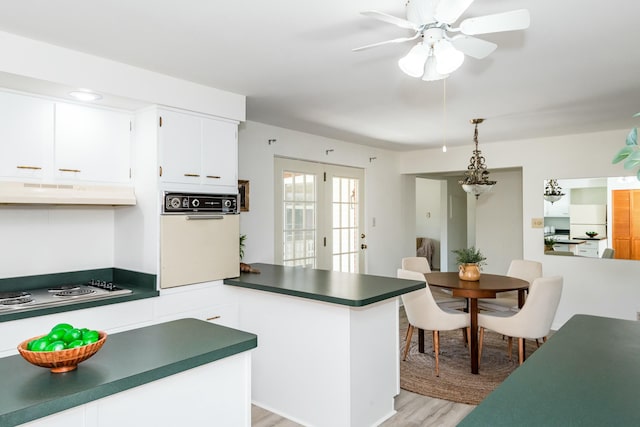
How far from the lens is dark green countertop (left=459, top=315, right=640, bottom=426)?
1001mm

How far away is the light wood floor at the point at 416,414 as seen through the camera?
2754mm

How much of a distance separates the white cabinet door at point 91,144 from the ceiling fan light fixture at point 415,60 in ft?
6.93

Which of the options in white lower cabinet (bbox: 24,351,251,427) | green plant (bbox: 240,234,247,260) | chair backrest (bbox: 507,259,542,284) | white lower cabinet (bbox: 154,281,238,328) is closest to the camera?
white lower cabinet (bbox: 24,351,251,427)

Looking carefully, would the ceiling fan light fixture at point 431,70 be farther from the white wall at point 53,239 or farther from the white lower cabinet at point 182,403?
the white wall at point 53,239

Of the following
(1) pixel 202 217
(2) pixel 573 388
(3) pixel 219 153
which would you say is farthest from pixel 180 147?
(2) pixel 573 388

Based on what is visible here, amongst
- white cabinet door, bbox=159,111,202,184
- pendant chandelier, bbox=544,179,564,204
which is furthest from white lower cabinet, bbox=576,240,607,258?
white cabinet door, bbox=159,111,202,184

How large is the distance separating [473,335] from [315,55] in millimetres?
2636

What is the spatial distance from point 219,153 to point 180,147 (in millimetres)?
328

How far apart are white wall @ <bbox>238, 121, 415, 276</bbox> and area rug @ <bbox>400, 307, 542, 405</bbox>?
1.67 metres

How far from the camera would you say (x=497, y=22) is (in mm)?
1605

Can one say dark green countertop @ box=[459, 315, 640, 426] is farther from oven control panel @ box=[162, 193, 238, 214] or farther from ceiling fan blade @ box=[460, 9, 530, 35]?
oven control panel @ box=[162, 193, 238, 214]

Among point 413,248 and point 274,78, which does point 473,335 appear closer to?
point 274,78

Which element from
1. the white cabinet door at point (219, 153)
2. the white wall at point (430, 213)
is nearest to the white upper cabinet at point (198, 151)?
the white cabinet door at point (219, 153)

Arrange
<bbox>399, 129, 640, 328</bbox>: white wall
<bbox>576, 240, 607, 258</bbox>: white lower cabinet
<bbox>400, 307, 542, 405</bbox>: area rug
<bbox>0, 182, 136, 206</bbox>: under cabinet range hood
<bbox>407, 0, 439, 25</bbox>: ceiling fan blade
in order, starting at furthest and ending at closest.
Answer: <bbox>576, 240, 607, 258</bbox>: white lower cabinet, <bbox>399, 129, 640, 328</bbox>: white wall, <bbox>400, 307, 542, 405</bbox>: area rug, <bbox>0, 182, 136, 206</bbox>: under cabinet range hood, <bbox>407, 0, 439, 25</bbox>: ceiling fan blade
